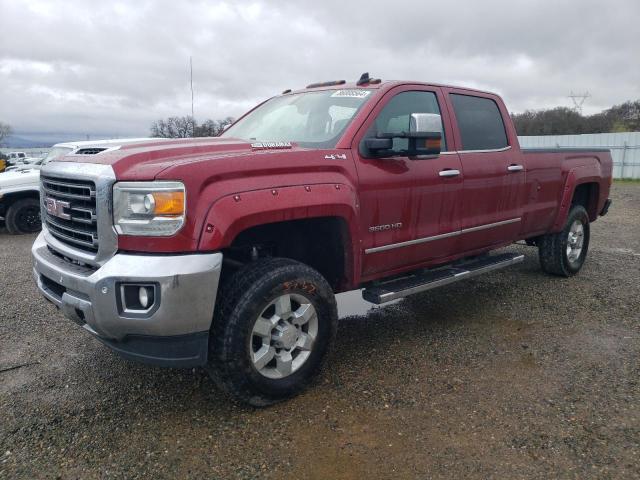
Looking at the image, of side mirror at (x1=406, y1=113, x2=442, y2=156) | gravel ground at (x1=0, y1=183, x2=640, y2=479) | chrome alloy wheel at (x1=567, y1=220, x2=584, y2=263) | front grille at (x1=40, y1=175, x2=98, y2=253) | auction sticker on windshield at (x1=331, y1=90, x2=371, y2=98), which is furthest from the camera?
chrome alloy wheel at (x1=567, y1=220, x2=584, y2=263)

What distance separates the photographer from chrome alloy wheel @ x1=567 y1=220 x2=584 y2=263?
6109 millimetres

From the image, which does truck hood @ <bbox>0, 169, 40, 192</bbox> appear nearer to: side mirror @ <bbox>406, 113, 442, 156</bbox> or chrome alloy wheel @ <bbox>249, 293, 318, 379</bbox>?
chrome alloy wheel @ <bbox>249, 293, 318, 379</bbox>

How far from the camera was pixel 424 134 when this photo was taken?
3.47 meters

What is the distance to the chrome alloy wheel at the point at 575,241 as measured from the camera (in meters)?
6.11

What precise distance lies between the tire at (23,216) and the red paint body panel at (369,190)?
735 centimetres

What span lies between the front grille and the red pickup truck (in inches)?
0.5

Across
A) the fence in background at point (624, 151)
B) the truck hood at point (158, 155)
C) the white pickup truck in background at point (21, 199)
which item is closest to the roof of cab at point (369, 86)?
the truck hood at point (158, 155)

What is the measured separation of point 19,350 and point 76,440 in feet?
5.41

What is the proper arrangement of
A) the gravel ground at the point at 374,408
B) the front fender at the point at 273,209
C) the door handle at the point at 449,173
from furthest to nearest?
the door handle at the point at 449,173 < the front fender at the point at 273,209 < the gravel ground at the point at 374,408

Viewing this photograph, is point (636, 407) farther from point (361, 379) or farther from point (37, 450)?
point (37, 450)

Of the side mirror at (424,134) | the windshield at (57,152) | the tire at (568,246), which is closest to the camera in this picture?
the side mirror at (424,134)

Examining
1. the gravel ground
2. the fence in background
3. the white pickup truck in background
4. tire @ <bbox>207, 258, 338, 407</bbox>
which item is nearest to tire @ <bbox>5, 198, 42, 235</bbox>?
the white pickup truck in background

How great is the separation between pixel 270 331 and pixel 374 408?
30.7 inches

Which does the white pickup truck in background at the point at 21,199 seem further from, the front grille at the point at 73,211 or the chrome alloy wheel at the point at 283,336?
the chrome alloy wheel at the point at 283,336
